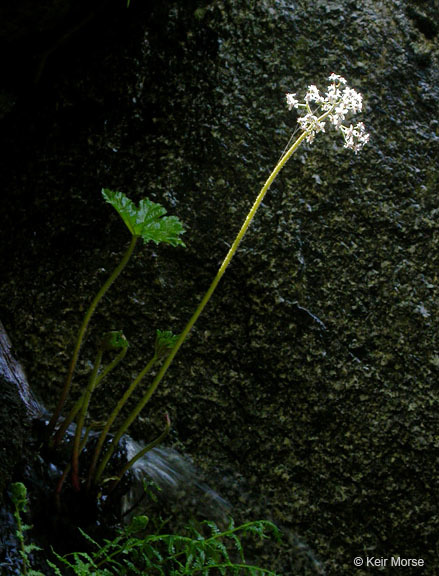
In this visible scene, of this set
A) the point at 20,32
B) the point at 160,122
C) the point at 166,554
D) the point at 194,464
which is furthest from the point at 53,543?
the point at 20,32

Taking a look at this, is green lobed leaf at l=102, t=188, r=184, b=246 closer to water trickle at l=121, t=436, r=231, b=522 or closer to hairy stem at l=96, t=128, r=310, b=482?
hairy stem at l=96, t=128, r=310, b=482

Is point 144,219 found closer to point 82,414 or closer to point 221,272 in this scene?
point 221,272

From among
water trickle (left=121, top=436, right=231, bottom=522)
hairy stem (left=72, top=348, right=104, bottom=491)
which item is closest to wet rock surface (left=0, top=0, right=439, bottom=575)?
water trickle (left=121, top=436, right=231, bottom=522)

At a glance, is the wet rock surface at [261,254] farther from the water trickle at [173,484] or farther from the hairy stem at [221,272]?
the hairy stem at [221,272]

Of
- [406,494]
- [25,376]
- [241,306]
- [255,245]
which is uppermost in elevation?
[255,245]

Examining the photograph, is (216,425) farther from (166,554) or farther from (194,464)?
(166,554)

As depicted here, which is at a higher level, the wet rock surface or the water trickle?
the wet rock surface

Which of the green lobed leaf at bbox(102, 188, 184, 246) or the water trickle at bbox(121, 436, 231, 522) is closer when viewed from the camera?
the green lobed leaf at bbox(102, 188, 184, 246)
